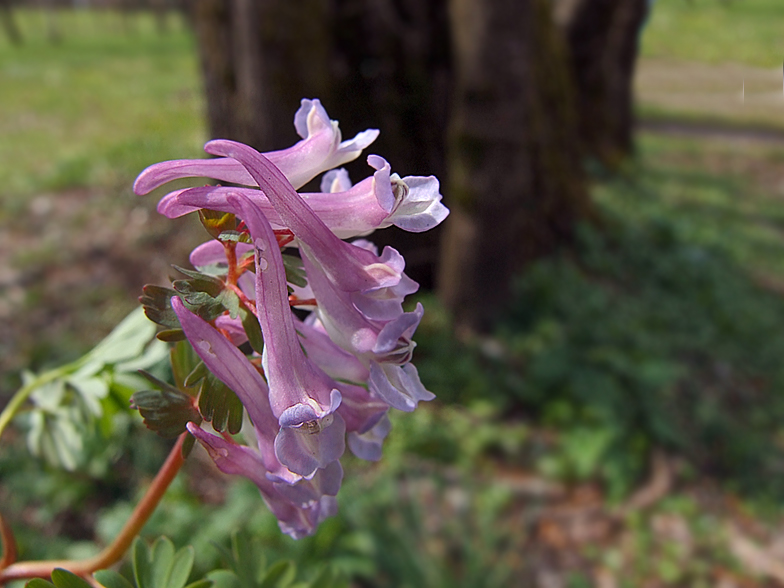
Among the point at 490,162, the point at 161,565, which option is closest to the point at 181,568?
the point at 161,565

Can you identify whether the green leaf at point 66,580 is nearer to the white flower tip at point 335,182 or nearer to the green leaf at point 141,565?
the green leaf at point 141,565

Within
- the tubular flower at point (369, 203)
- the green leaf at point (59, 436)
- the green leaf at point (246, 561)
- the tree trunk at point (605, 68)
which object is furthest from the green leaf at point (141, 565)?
the tree trunk at point (605, 68)

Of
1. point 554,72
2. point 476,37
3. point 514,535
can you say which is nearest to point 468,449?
point 514,535

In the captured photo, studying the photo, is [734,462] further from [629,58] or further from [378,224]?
[629,58]

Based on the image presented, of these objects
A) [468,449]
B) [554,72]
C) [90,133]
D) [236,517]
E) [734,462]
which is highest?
[554,72]

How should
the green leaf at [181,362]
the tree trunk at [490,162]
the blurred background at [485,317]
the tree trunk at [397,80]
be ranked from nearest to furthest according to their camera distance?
the green leaf at [181,362] < the blurred background at [485,317] < the tree trunk at [397,80] < the tree trunk at [490,162]

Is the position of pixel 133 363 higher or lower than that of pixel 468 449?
higher
